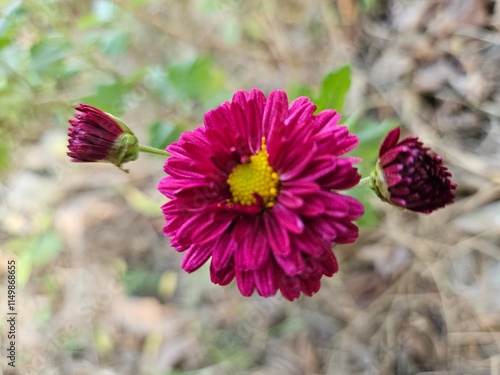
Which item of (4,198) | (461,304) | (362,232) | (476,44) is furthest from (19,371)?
(476,44)

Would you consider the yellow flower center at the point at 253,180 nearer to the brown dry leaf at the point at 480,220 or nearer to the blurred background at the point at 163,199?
the blurred background at the point at 163,199

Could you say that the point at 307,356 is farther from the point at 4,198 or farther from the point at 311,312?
the point at 4,198

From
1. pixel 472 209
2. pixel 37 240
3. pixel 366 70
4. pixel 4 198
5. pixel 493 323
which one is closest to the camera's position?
pixel 493 323

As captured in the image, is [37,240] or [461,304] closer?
[461,304]

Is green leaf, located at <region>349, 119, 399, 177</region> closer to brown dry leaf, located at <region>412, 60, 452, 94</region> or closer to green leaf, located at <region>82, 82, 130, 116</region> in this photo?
brown dry leaf, located at <region>412, 60, 452, 94</region>

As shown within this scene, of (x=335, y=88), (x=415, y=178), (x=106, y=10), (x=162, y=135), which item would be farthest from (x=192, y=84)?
(x=415, y=178)

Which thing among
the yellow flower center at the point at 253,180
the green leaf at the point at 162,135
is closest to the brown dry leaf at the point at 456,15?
the green leaf at the point at 162,135
